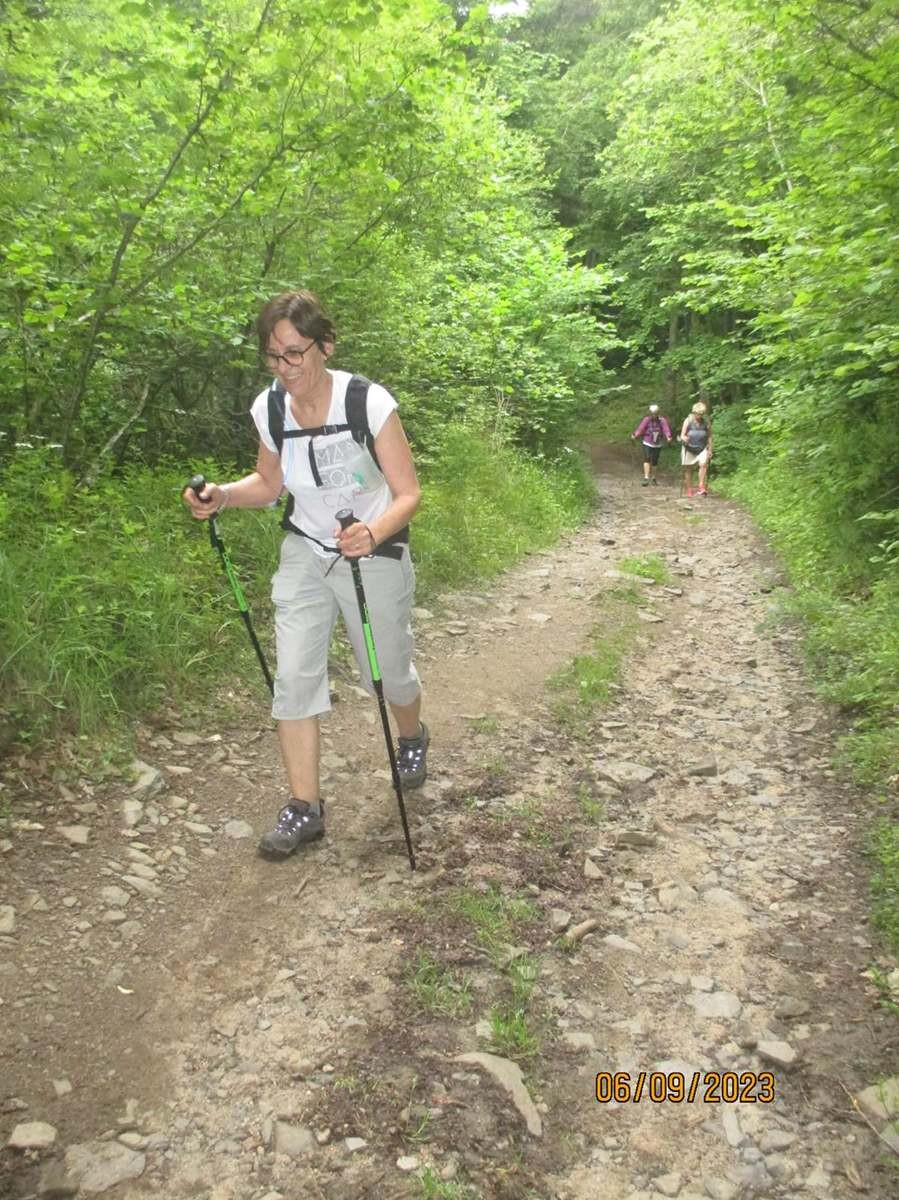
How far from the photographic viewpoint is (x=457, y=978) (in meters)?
3.38

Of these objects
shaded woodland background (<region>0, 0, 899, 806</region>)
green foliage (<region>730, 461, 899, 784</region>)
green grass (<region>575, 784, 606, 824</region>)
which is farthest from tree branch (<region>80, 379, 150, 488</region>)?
green foliage (<region>730, 461, 899, 784</region>)

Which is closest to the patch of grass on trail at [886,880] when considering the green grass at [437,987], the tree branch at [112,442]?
the green grass at [437,987]

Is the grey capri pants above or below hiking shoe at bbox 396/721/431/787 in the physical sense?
above

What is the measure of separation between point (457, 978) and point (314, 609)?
1.89 metres

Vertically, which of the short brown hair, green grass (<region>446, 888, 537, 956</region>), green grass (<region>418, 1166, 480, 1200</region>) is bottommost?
green grass (<region>418, 1166, 480, 1200</region>)

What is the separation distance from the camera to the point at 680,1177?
2.59m

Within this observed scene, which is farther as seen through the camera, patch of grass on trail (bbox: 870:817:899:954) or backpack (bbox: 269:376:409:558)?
backpack (bbox: 269:376:409:558)

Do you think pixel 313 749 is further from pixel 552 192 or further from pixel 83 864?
pixel 552 192

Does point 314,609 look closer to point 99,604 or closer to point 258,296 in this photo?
point 99,604

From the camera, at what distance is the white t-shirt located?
149 inches

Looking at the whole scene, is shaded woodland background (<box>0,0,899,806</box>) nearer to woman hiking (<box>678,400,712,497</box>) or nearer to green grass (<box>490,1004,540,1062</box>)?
green grass (<box>490,1004,540,1062</box>)

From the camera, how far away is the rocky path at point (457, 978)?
103 inches

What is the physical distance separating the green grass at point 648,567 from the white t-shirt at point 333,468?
6.95 m
